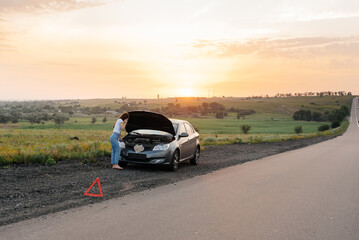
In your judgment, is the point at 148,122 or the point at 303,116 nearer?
the point at 148,122

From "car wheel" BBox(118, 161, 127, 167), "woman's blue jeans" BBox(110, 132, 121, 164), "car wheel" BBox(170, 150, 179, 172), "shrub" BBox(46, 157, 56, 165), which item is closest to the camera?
"woman's blue jeans" BBox(110, 132, 121, 164)

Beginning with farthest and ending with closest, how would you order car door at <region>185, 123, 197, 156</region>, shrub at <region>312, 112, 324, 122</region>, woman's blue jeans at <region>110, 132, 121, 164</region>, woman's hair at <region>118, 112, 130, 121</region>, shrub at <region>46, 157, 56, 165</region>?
shrub at <region>312, 112, 324, 122</region> < car door at <region>185, 123, 197, 156</region> < shrub at <region>46, 157, 56, 165</region> < woman's hair at <region>118, 112, 130, 121</region> < woman's blue jeans at <region>110, 132, 121, 164</region>

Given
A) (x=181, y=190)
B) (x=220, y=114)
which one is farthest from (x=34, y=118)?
(x=181, y=190)

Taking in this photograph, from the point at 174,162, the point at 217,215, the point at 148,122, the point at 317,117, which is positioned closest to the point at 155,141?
the point at 174,162

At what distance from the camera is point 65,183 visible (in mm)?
9469

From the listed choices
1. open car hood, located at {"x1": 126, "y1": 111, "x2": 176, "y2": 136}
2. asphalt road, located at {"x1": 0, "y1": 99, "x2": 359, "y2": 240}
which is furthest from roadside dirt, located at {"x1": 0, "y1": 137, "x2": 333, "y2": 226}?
open car hood, located at {"x1": 126, "y1": 111, "x2": 176, "y2": 136}

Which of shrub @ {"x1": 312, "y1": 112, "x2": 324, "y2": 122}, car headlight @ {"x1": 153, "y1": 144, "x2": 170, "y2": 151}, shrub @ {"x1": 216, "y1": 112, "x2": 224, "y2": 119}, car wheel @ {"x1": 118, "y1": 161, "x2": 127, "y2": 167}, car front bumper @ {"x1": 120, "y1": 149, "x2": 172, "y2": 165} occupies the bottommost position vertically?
shrub @ {"x1": 312, "y1": 112, "x2": 324, "y2": 122}

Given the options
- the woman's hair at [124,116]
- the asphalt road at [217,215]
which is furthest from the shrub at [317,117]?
the woman's hair at [124,116]

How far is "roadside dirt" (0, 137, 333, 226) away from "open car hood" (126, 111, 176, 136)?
4.54 ft

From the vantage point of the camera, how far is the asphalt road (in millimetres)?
5477

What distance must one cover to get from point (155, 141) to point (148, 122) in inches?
43.5

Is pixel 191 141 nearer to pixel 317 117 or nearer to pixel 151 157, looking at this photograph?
pixel 151 157

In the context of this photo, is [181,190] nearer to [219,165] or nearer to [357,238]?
[357,238]

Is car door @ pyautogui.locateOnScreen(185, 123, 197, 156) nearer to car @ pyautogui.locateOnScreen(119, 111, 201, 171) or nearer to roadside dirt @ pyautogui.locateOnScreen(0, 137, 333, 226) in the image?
car @ pyautogui.locateOnScreen(119, 111, 201, 171)
